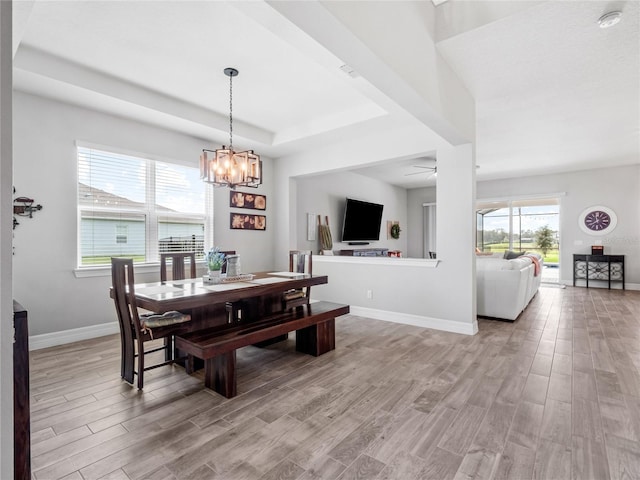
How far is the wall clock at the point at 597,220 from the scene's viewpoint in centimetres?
730

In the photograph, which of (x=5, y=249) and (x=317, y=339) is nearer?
(x=5, y=249)

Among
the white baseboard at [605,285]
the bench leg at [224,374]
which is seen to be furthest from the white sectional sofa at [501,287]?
the white baseboard at [605,285]

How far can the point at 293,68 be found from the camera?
3.11m

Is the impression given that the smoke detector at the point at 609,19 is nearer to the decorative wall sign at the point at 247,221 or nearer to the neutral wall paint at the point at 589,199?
the decorative wall sign at the point at 247,221

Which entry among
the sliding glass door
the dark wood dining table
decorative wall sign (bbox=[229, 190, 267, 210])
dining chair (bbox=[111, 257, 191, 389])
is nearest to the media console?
decorative wall sign (bbox=[229, 190, 267, 210])

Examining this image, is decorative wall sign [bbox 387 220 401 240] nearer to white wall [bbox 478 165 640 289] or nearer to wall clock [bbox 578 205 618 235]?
white wall [bbox 478 165 640 289]

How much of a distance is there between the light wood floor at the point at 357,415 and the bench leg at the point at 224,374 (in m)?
0.07

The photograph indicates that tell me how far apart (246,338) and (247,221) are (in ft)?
10.1

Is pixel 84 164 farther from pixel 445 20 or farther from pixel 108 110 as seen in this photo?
pixel 445 20

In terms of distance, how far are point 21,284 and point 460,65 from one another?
188 inches

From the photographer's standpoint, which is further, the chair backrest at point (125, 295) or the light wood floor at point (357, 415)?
the chair backrest at point (125, 295)

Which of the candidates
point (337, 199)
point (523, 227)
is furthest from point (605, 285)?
point (337, 199)

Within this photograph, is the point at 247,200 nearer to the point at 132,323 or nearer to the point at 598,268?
the point at 132,323

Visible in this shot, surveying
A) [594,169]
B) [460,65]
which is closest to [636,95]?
[460,65]
